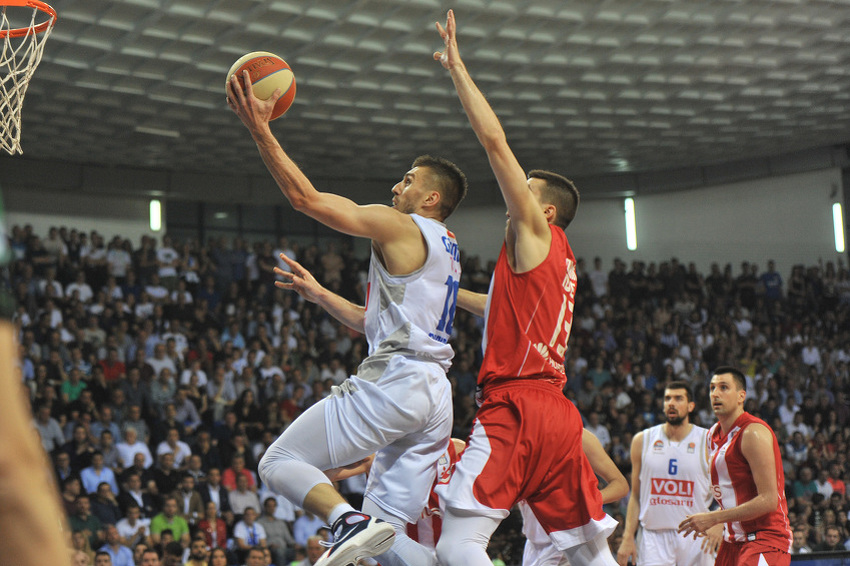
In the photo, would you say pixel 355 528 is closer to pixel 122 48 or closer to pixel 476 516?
pixel 476 516

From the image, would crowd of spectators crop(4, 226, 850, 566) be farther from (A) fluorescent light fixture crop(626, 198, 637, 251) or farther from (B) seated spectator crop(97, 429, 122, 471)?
(A) fluorescent light fixture crop(626, 198, 637, 251)

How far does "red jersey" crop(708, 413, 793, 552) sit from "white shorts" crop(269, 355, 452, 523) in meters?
2.55

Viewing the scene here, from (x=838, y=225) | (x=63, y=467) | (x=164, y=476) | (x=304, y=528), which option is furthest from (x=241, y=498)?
(x=838, y=225)

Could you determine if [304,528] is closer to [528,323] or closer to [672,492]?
[672,492]

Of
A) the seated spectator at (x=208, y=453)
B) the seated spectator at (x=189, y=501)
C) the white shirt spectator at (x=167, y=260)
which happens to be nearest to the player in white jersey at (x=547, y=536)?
the seated spectator at (x=189, y=501)

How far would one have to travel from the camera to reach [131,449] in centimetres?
1098

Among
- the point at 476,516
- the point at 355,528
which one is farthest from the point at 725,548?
the point at 355,528

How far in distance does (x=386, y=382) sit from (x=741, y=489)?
299 cm

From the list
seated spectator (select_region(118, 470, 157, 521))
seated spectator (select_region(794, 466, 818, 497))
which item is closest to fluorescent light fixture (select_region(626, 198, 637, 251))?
seated spectator (select_region(794, 466, 818, 497))

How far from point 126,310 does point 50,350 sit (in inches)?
67.2

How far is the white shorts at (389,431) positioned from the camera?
159 inches

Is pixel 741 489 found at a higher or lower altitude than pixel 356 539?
lower

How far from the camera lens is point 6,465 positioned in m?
1.27

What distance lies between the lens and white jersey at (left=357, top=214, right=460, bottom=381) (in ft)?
13.7
